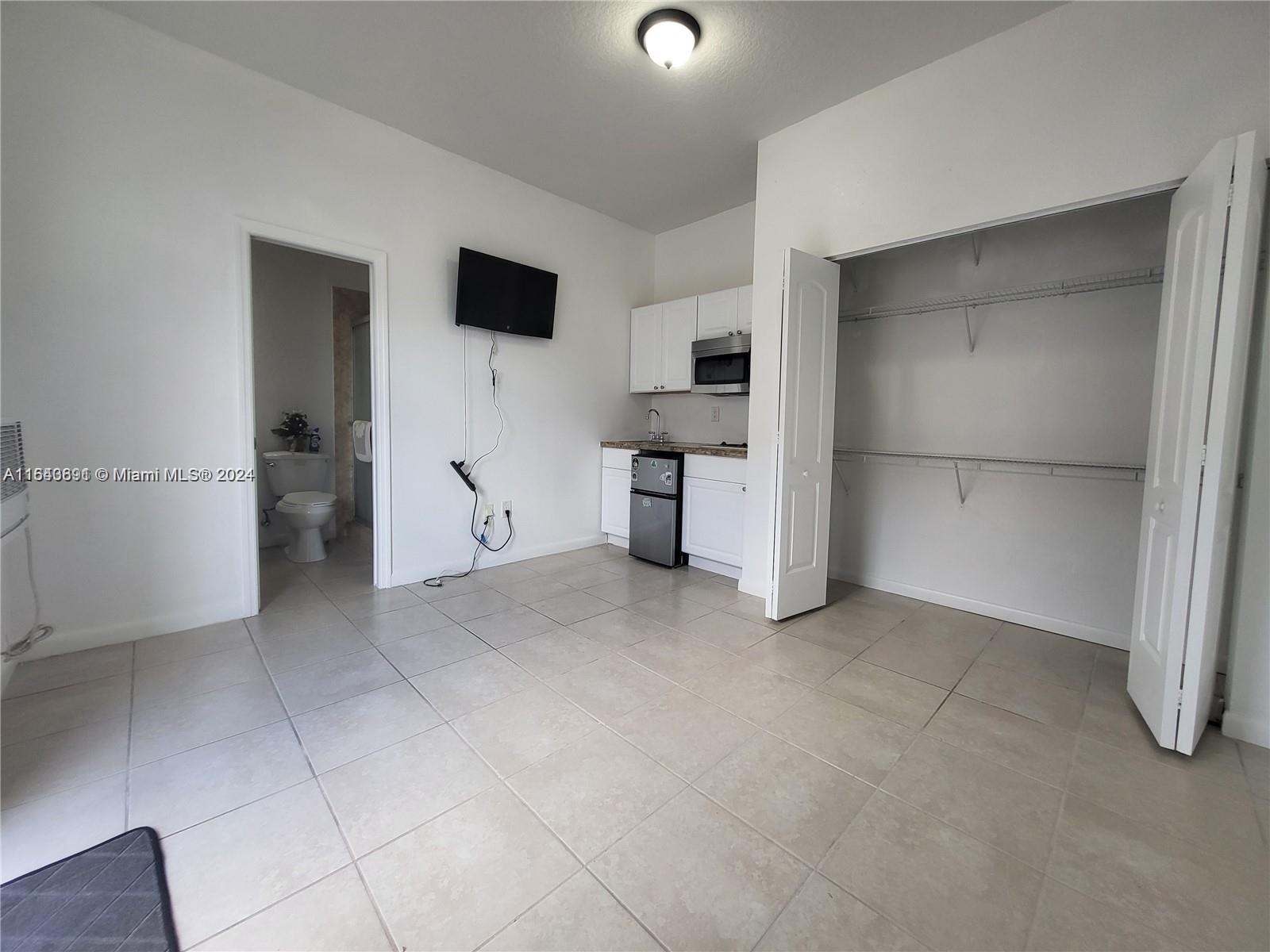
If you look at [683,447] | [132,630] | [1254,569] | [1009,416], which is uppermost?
[1009,416]

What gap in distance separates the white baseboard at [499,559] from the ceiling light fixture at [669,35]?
3180 mm

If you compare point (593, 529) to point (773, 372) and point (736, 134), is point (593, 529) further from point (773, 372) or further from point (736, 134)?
point (736, 134)

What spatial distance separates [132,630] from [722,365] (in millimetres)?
3790

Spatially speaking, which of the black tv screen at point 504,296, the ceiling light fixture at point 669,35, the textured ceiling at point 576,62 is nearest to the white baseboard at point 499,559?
the black tv screen at point 504,296

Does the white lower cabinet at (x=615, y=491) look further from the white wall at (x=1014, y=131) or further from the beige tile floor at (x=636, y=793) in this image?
the beige tile floor at (x=636, y=793)

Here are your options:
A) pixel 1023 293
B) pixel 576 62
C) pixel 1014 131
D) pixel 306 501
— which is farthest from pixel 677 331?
pixel 306 501

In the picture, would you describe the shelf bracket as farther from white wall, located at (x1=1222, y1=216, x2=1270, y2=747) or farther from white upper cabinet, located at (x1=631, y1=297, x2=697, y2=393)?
white wall, located at (x1=1222, y1=216, x2=1270, y2=747)

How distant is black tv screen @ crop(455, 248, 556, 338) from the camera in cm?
345

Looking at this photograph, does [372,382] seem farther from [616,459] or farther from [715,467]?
[715,467]

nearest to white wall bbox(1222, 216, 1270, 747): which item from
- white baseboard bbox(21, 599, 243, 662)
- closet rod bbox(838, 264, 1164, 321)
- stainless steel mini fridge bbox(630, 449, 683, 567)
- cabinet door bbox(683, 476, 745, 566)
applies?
closet rod bbox(838, 264, 1164, 321)

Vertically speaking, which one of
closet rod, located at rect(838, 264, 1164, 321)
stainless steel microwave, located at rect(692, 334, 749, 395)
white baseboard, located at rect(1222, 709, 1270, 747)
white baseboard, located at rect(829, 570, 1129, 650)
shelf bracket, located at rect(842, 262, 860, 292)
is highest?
shelf bracket, located at rect(842, 262, 860, 292)

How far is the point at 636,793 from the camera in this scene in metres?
1.55

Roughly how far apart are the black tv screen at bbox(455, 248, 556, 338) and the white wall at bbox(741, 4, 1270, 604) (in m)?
1.62

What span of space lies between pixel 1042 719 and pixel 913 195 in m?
2.42
